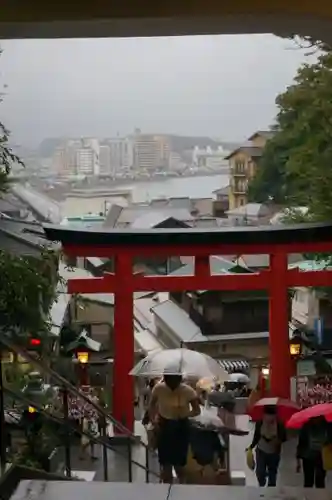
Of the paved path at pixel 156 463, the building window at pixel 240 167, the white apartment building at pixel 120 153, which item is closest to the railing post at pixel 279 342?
the paved path at pixel 156 463

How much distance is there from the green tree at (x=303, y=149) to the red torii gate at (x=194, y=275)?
0.68ft

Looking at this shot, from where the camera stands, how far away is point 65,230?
275 cm

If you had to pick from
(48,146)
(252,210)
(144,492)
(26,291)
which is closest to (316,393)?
(252,210)

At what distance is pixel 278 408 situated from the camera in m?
2.61

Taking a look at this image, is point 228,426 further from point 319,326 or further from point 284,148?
point 284,148

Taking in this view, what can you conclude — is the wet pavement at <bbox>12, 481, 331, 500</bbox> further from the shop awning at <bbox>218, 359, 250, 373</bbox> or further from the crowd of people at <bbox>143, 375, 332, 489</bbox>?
the shop awning at <bbox>218, 359, 250, 373</bbox>

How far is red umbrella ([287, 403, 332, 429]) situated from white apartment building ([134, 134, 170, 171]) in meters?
1.12

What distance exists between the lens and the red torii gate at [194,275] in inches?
110

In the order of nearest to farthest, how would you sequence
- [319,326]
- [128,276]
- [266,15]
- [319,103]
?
1. [266,15]
2. [319,103]
3. [319,326]
4. [128,276]

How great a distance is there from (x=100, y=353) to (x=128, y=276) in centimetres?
38

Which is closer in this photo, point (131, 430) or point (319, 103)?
point (319, 103)

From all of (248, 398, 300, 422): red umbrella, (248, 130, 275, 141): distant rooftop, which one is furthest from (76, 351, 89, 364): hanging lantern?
(248, 130, 275, 141): distant rooftop

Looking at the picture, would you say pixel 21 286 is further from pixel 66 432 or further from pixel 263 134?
pixel 263 134

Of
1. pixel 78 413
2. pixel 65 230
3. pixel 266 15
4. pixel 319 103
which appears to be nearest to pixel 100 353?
pixel 78 413
